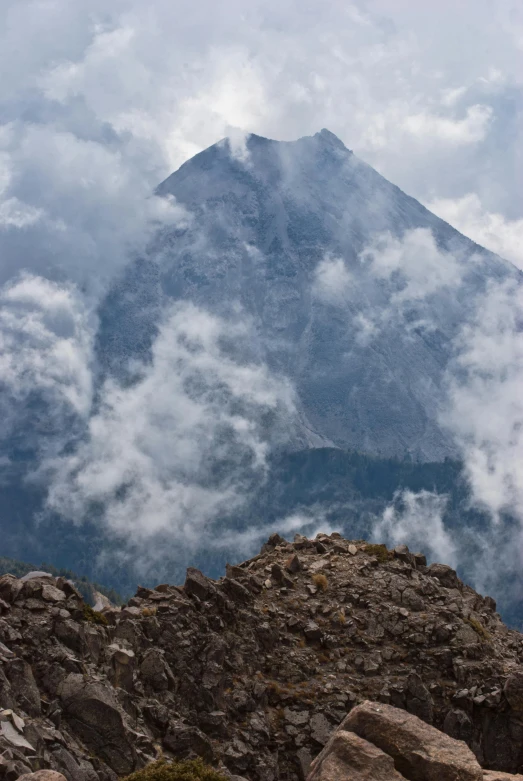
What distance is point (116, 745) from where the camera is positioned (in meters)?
43.0

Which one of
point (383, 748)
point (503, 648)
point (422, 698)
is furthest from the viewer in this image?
point (503, 648)

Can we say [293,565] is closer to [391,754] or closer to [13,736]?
[13,736]

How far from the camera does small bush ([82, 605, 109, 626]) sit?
5150cm

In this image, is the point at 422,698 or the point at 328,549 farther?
the point at 328,549

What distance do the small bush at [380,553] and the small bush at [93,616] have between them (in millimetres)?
28909

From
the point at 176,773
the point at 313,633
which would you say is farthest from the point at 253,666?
the point at 176,773

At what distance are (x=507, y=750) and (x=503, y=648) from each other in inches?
389

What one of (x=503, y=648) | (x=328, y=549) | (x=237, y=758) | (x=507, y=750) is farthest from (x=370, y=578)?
(x=237, y=758)

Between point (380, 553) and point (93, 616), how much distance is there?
102 ft

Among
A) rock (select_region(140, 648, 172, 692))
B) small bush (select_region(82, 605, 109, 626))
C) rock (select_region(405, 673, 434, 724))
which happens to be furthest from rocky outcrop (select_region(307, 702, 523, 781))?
rock (select_region(405, 673, 434, 724))

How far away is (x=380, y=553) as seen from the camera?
75000mm

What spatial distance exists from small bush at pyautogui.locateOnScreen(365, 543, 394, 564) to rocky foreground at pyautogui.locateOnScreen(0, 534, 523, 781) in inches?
11.8

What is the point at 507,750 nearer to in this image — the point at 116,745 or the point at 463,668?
the point at 463,668

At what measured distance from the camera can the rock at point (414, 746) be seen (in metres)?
29.6
